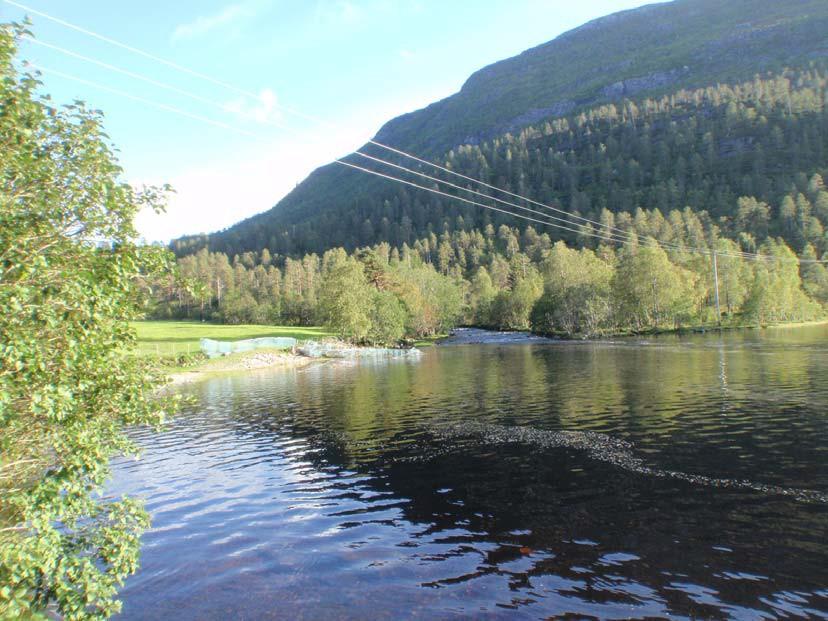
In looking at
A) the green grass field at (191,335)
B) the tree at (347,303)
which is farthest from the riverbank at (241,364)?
the tree at (347,303)

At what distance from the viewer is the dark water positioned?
1298 cm

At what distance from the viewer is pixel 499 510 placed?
61.7ft

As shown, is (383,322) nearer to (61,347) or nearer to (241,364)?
(241,364)

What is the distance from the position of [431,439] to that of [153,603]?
59.7 feet

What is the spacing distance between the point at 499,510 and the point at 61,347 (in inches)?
596

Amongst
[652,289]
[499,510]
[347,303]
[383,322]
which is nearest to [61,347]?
[499,510]

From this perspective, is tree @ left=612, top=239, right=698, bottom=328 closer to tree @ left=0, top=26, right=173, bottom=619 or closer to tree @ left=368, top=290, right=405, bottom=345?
tree @ left=368, top=290, right=405, bottom=345

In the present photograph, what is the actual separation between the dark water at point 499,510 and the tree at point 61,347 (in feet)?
15.2

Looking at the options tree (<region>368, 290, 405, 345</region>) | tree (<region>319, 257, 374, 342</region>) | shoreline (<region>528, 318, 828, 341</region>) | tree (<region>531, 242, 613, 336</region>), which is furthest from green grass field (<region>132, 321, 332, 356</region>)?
tree (<region>531, 242, 613, 336</region>)

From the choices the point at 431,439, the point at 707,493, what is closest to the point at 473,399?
the point at 431,439

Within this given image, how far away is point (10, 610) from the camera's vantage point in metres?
8.09

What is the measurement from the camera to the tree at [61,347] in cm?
818

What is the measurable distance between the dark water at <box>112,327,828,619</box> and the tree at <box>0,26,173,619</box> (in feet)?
15.2

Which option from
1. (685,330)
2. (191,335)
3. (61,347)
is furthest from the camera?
(685,330)
